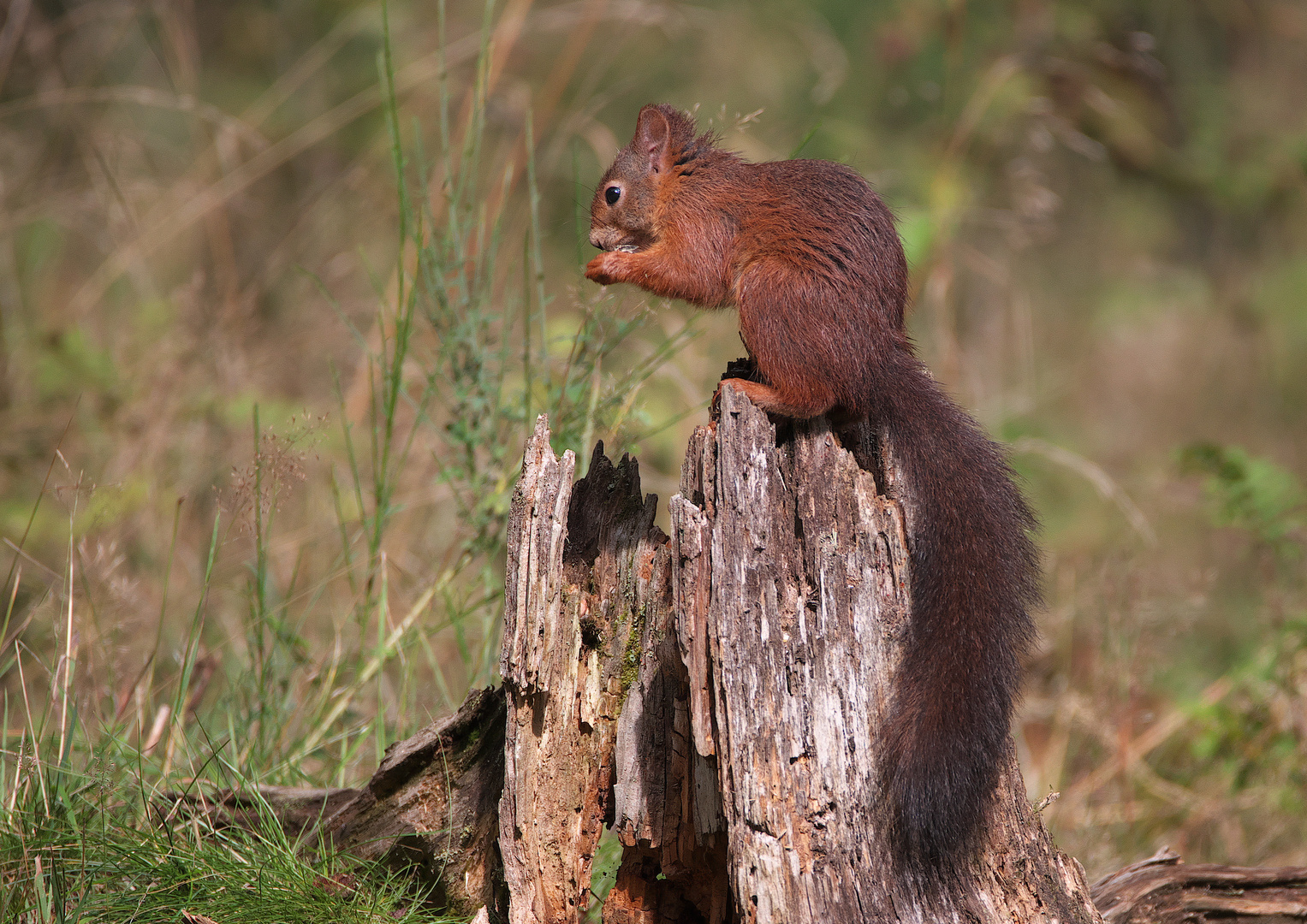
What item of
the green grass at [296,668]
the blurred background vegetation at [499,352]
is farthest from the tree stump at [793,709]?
the blurred background vegetation at [499,352]

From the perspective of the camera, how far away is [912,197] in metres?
6.09

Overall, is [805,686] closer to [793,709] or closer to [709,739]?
[793,709]

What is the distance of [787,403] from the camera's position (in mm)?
2338

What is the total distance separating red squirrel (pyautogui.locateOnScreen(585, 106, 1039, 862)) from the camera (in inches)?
73.5

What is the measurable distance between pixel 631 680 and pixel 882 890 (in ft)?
2.08

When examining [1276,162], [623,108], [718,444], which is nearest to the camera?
[718,444]

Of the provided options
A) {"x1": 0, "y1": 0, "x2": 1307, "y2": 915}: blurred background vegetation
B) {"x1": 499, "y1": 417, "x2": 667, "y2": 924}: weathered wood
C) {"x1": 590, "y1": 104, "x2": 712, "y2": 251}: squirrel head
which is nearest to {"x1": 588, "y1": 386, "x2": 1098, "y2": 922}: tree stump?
{"x1": 499, "y1": 417, "x2": 667, "y2": 924}: weathered wood

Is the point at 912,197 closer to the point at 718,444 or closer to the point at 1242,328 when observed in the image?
the point at 1242,328

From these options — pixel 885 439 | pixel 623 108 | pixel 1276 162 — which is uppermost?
pixel 623 108

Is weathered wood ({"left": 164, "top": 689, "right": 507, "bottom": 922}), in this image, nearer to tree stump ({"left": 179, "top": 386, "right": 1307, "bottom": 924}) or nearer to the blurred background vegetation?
tree stump ({"left": 179, "top": 386, "right": 1307, "bottom": 924})

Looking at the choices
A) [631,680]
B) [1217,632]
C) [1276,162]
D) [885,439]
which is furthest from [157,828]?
[1276,162]

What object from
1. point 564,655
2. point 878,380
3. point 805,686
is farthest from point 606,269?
point 805,686

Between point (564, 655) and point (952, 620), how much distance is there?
772 millimetres

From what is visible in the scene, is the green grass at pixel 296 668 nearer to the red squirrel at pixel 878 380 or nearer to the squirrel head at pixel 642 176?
the squirrel head at pixel 642 176
